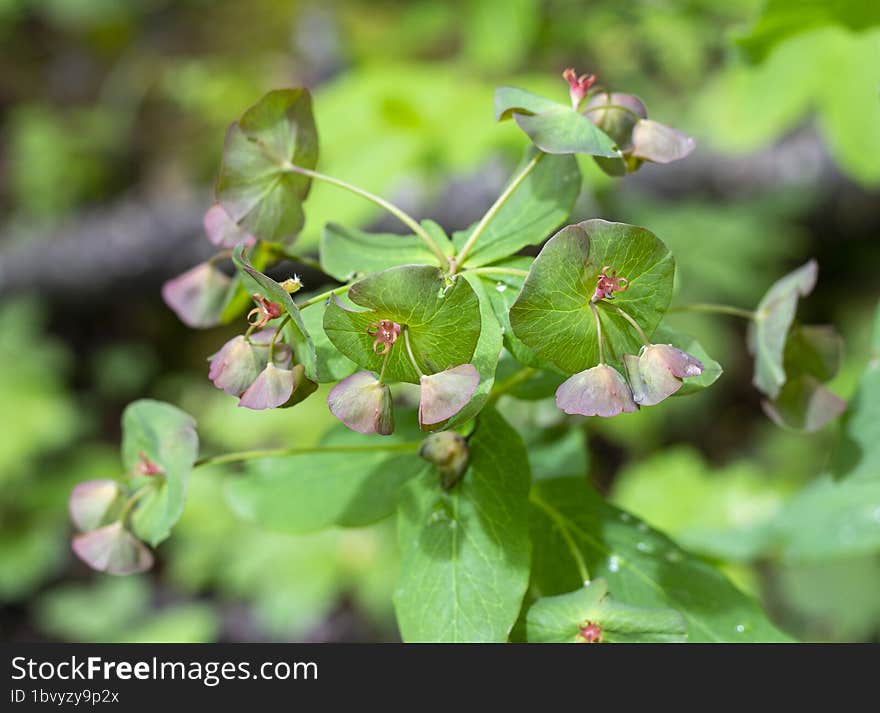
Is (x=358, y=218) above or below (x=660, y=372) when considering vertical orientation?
above

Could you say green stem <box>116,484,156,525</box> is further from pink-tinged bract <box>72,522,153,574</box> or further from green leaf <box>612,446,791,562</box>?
green leaf <box>612,446,791,562</box>

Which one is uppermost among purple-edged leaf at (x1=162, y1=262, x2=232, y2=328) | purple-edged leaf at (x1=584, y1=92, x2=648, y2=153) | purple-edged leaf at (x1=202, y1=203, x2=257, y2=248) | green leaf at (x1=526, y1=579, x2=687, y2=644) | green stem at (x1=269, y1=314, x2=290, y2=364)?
purple-edged leaf at (x1=584, y1=92, x2=648, y2=153)

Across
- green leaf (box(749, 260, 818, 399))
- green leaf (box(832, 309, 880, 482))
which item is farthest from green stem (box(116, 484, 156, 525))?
green leaf (box(832, 309, 880, 482))

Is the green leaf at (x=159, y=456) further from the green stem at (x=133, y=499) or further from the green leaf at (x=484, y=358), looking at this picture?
the green leaf at (x=484, y=358)

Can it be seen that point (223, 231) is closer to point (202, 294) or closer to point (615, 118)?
point (202, 294)

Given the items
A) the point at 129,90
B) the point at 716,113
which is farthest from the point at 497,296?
the point at 129,90

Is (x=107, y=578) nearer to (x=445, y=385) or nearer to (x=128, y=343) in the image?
(x=128, y=343)

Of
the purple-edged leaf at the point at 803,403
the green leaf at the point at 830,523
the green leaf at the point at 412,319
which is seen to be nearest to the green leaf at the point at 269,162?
the green leaf at the point at 412,319

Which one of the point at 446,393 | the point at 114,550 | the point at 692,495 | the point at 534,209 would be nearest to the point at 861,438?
the point at 534,209
